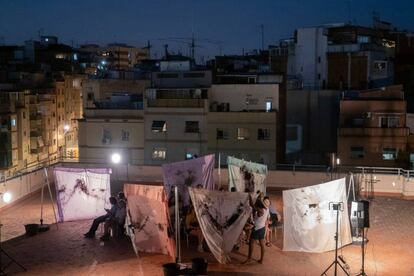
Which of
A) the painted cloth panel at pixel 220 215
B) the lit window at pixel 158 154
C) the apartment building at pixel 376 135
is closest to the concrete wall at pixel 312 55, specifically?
the apartment building at pixel 376 135

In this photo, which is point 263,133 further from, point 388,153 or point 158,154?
point 388,153

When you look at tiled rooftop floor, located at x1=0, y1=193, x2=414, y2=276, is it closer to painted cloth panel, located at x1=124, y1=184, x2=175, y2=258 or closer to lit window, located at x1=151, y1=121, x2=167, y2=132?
painted cloth panel, located at x1=124, y1=184, x2=175, y2=258

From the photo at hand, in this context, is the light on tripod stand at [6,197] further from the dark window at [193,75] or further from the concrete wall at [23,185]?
the dark window at [193,75]

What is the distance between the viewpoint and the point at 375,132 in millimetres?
31906

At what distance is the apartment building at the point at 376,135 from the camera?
104 feet

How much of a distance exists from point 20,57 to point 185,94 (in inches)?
1471

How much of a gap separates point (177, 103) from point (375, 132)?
11.2 meters

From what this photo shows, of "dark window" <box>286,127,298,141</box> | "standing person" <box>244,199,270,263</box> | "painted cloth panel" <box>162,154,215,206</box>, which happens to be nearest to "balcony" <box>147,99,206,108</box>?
"dark window" <box>286,127,298,141</box>

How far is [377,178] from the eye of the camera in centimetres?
2014

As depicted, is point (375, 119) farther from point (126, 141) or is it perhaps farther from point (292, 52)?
point (292, 52)

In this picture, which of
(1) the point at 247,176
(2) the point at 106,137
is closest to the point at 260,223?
(1) the point at 247,176

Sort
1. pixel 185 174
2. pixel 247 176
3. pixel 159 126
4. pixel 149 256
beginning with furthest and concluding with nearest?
pixel 159 126 → pixel 247 176 → pixel 185 174 → pixel 149 256

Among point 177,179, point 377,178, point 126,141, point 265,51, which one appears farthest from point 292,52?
point 177,179

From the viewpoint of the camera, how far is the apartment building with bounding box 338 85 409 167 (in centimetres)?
3183
